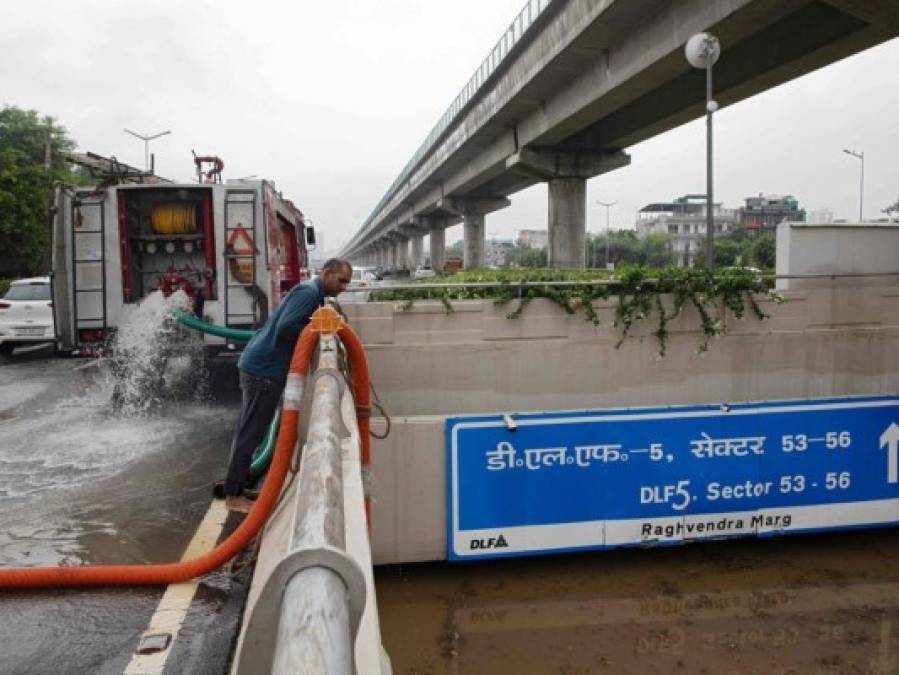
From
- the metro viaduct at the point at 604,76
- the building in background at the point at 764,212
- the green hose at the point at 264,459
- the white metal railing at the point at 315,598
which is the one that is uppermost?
the building in background at the point at 764,212

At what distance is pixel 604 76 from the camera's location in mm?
17609

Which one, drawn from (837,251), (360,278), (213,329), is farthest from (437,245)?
(837,251)

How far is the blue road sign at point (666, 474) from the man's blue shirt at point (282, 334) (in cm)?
136

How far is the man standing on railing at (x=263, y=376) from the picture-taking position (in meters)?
4.99

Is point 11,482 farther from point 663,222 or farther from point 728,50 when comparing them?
point 663,222

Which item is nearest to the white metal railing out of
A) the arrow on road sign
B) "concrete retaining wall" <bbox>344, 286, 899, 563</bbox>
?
"concrete retaining wall" <bbox>344, 286, 899, 563</bbox>

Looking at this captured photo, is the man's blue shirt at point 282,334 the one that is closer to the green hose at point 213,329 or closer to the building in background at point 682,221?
the green hose at point 213,329

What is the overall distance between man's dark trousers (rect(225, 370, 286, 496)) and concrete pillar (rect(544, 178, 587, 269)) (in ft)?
78.5

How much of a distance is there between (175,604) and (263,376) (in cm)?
163

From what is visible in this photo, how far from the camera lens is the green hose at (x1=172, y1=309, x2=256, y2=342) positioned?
9.41 metres

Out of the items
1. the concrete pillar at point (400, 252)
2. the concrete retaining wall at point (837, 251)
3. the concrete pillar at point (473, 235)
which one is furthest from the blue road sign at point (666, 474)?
the concrete pillar at point (400, 252)

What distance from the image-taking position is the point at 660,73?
631 inches

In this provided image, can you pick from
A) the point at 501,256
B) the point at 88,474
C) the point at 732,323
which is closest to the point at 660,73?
the point at 732,323

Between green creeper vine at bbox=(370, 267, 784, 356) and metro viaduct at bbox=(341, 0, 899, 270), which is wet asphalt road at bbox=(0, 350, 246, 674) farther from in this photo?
metro viaduct at bbox=(341, 0, 899, 270)
